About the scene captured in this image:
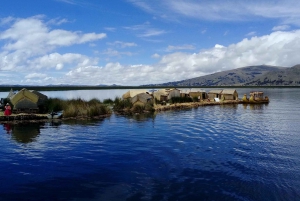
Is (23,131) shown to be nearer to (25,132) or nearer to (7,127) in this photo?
(25,132)

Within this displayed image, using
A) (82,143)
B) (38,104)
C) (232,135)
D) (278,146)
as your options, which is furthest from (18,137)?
(278,146)

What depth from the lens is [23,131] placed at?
83.2 feet

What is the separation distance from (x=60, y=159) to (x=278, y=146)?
14.0m

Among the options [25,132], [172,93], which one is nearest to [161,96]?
[172,93]

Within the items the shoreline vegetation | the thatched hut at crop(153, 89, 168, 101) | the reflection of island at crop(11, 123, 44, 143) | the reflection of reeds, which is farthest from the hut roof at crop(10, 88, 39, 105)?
the thatched hut at crop(153, 89, 168, 101)

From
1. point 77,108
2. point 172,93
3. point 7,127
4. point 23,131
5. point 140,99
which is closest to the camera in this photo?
point 23,131

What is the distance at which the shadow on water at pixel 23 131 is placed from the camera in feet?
71.2

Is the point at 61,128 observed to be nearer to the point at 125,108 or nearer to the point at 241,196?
the point at 125,108

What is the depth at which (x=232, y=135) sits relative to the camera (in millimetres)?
22562

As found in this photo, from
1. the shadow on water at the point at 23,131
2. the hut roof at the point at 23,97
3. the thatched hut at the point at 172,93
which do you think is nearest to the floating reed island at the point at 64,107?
the hut roof at the point at 23,97

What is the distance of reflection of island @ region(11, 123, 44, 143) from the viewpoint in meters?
21.7

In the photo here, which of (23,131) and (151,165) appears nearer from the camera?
(151,165)

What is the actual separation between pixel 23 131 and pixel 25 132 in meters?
0.69

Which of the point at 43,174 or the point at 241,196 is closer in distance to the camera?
the point at 241,196
